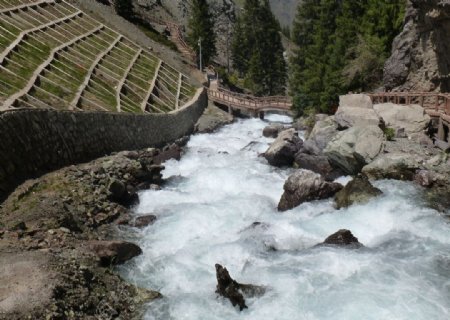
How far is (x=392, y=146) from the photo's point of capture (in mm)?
27375

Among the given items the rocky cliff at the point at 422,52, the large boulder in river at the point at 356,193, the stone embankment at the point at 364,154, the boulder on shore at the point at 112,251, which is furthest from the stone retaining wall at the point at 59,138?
the rocky cliff at the point at 422,52

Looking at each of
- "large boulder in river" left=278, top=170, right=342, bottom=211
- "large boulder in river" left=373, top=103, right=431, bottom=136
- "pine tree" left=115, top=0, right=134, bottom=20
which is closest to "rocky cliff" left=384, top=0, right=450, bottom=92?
"large boulder in river" left=373, top=103, right=431, bottom=136

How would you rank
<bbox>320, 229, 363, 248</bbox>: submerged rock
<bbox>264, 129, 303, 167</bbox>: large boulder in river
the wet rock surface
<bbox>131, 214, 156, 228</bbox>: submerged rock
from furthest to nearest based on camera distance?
1. <bbox>264, 129, 303, 167</bbox>: large boulder in river
2. <bbox>131, 214, 156, 228</bbox>: submerged rock
3. <bbox>320, 229, 363, 248</bbox>: submerged rock
4. the wet rock surface

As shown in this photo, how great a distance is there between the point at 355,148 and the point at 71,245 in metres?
18.1

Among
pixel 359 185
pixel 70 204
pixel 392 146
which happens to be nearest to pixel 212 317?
pixel 70 204

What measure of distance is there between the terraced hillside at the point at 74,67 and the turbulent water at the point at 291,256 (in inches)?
461

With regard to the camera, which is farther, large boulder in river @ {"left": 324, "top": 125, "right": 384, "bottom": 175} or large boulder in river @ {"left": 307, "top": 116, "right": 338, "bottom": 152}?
large boulder in river @ {"left": 307, "top": 116, "right": 338, "bottom": 152}

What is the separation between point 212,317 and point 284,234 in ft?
22.8

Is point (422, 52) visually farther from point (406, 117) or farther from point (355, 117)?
point (355, 117)

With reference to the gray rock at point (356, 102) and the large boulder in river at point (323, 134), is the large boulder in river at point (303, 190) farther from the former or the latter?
the gray rock at point (356, 102)

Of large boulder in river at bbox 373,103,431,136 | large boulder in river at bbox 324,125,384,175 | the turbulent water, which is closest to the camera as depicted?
the turbulent water

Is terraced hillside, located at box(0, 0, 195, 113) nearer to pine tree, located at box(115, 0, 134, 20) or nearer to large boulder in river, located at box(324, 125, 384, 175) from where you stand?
pine tree, located at box(115, 0, 134, 20)

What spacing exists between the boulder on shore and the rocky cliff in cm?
2619

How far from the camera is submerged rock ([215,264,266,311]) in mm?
14750
